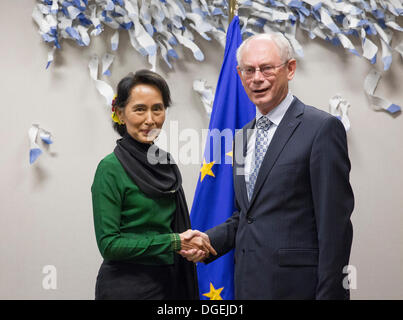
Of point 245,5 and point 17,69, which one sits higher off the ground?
point 245,5

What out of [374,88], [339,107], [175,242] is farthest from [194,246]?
[374,88]

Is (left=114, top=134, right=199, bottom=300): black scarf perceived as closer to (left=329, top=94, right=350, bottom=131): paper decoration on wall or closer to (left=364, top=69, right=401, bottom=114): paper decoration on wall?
(left=329, top=94, right=350, bottom=131): paper decoration on wall

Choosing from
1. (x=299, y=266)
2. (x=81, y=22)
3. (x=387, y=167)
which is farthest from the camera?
(x=387, y=167)

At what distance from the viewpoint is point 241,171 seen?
5.83 feet

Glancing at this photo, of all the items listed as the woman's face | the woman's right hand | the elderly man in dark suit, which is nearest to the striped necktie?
the elderly man in dark suit

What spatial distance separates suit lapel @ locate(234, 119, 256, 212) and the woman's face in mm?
337

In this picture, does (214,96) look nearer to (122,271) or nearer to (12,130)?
(12,130)

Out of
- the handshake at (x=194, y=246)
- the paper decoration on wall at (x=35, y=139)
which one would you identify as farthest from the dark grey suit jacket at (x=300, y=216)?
the paper decoration on wall at (x=35, y=139)

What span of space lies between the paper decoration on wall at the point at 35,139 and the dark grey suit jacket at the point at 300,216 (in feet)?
4.44

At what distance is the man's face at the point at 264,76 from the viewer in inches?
66.1

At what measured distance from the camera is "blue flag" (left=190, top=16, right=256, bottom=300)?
231cm

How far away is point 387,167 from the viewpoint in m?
2.78
